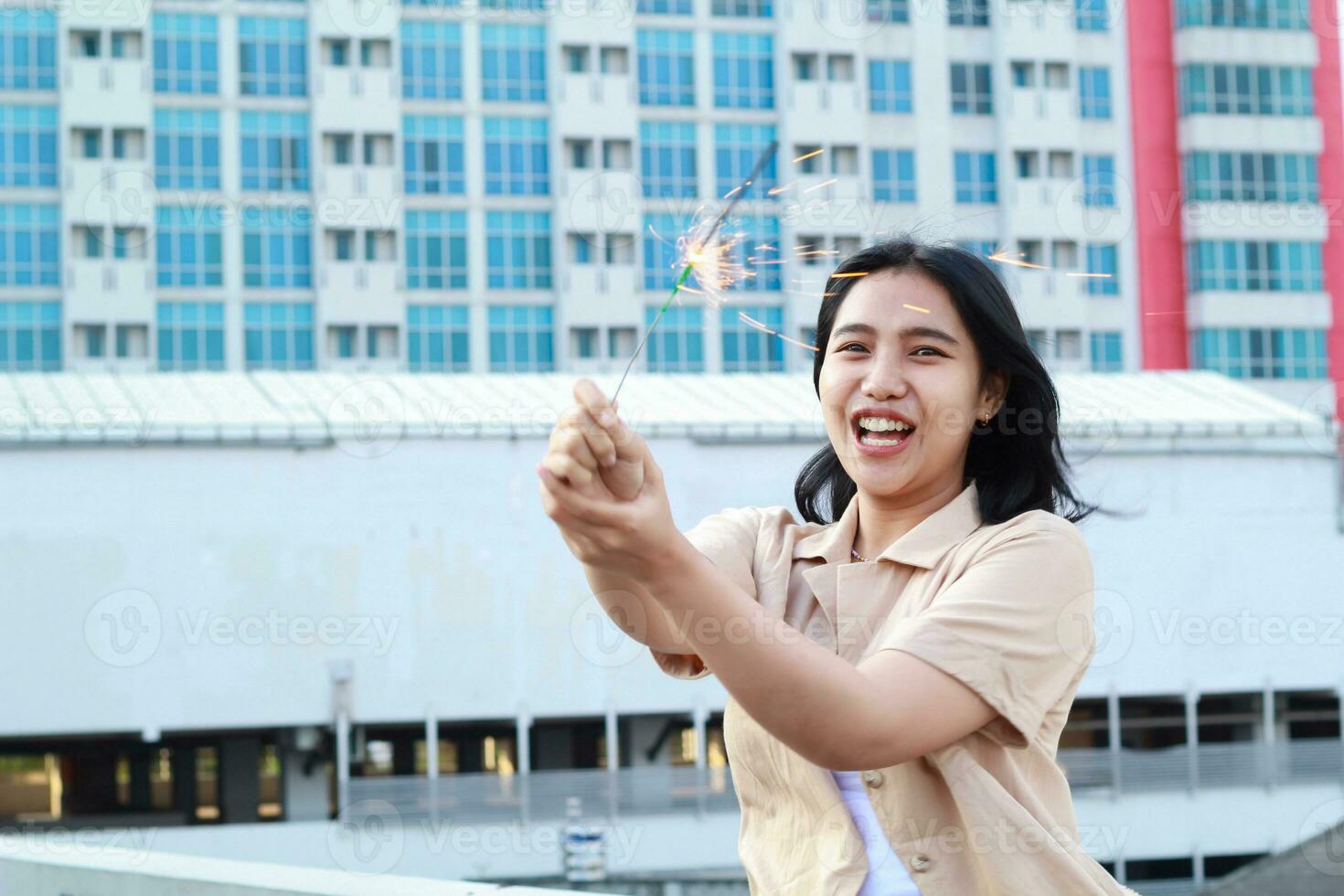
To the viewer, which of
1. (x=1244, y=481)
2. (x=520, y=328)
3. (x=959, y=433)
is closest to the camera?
(x=959, y=433)

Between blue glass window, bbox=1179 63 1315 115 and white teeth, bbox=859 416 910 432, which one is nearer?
white teeth, bbox=859 416 910 432

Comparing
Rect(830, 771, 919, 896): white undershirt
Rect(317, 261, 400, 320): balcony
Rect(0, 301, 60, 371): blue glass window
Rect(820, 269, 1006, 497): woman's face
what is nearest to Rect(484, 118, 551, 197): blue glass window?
Rect(317, 261, 400, 320): balcony

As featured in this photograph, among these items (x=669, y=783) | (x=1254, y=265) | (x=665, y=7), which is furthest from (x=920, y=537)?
(x=1254, y=265)

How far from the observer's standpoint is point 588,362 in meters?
36.2

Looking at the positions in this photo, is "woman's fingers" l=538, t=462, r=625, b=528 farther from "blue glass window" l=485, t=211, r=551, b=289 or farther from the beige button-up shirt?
"blue glass window" l=485, t=211, r=551, b=289

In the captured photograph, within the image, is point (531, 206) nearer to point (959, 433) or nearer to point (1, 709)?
point (1, 709)

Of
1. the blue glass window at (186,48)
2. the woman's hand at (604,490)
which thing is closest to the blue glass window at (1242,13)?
the blue glass window at (186,48)

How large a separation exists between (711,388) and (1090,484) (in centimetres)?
565

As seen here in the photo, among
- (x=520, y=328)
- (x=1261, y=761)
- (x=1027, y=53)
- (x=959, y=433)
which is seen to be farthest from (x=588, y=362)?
(x=959, y=433)

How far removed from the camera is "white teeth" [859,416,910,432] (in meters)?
1.69

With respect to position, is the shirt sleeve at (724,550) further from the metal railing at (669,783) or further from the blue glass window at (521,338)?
the blue glass window at (521,338)

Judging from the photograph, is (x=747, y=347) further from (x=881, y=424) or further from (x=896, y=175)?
(x=881, y=424)

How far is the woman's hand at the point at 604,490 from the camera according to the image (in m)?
1.20

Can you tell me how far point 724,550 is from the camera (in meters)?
1.81
